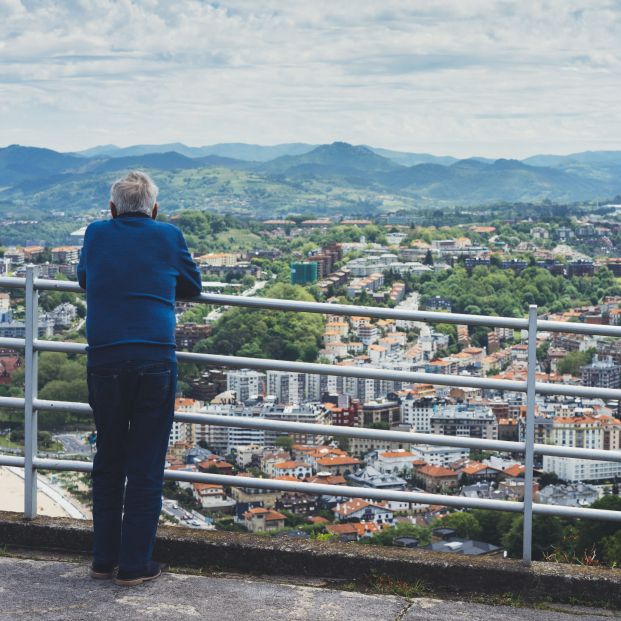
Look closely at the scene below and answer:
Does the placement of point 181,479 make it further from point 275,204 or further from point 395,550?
point 275,204

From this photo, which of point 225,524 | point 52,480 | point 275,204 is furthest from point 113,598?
Answer: point 275,204

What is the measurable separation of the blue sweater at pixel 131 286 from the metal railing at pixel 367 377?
0.93 ft

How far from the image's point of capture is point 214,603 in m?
3.43

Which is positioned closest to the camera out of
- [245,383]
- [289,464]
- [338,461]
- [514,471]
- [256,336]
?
[338,461]

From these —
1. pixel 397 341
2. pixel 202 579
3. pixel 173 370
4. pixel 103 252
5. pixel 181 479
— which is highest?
pixel 103 252

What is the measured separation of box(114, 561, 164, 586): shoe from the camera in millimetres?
3539

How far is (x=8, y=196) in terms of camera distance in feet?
580

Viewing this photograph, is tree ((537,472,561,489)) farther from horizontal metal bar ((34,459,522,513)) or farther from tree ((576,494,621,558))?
horizontal metal bar ((34,459,522,513))

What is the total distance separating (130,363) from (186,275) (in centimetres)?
39

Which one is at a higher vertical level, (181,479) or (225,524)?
(181,479)

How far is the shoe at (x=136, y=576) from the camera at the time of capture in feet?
11.6

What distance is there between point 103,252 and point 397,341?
24.9 metres

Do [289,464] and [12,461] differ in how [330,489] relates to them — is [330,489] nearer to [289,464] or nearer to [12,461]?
[12,461]

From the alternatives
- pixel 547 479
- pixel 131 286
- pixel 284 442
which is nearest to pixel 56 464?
pixel 131 286
